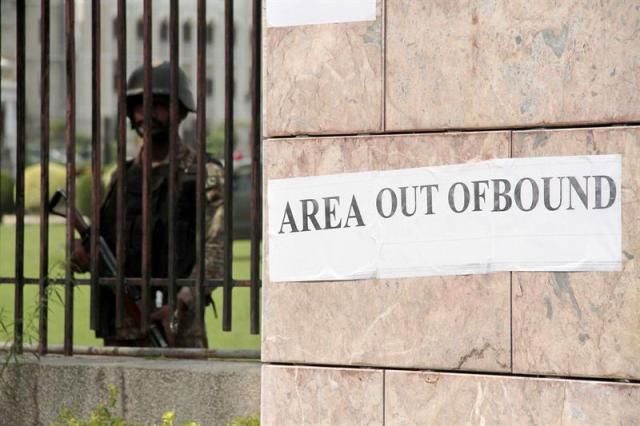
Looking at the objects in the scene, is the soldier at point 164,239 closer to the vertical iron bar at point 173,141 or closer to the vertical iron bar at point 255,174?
the vertical iron bar at point 173,141

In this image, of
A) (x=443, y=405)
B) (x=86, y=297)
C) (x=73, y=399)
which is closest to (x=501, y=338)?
(x=443, y=405)

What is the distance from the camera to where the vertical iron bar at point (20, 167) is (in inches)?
226

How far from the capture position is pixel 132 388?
214 inches

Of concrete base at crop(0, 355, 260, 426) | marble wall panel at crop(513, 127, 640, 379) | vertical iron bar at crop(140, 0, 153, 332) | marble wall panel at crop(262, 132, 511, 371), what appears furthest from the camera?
vertical iron bar at crop(140, 0, 153, 332)

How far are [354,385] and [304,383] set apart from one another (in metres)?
0.18

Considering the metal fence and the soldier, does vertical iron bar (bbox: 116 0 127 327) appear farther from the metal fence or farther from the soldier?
the soldier

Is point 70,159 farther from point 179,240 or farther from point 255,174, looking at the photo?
point 255,174

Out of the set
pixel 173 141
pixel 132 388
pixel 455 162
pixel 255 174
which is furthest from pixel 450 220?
pixel 132 388

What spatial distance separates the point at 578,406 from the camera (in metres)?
4.05

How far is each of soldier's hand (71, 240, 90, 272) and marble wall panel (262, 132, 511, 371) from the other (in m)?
1.55

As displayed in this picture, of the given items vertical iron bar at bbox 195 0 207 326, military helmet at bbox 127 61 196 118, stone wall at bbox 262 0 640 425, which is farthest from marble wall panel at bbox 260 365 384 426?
military helmet at bbox 127 61 196 118

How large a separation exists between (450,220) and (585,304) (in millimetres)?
477

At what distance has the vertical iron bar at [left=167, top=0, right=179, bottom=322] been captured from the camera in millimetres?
5488

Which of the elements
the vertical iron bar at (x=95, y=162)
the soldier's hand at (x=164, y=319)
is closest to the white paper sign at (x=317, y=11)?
the vertical iron bar at (x=95, y=162)
